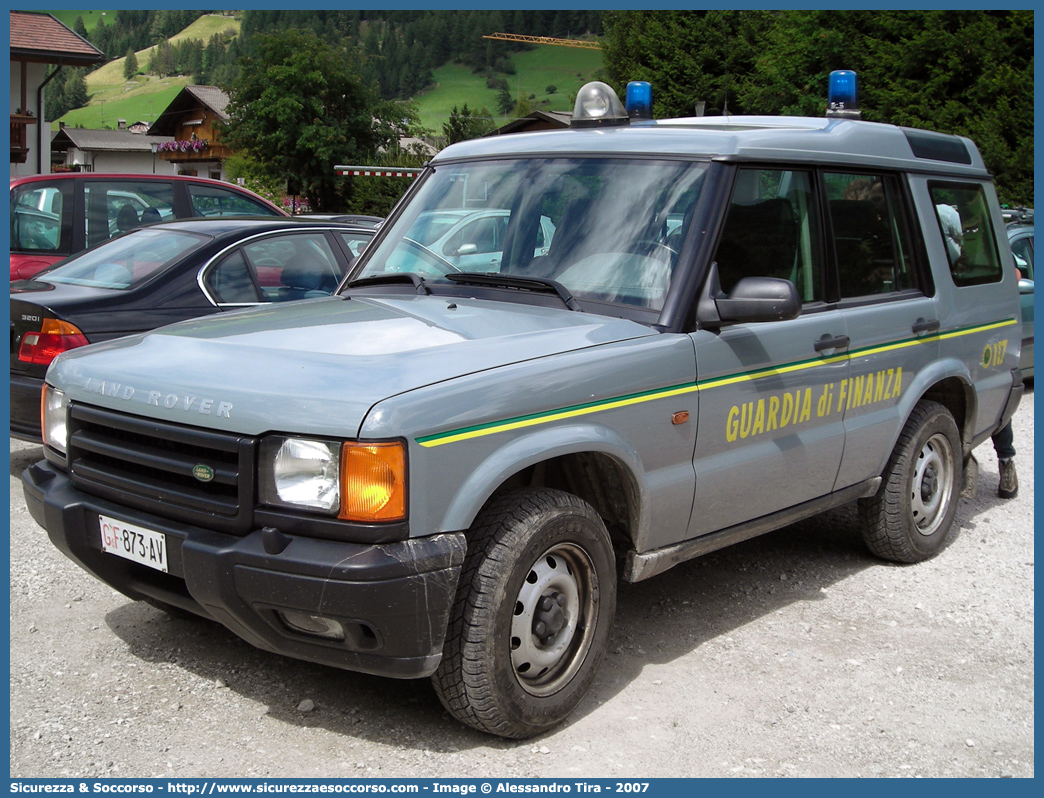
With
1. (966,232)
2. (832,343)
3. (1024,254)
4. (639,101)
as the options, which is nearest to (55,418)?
(639,101)

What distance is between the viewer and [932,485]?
5.75 meters

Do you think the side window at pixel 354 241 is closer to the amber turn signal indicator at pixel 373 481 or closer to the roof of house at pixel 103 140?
the amber turn signal indicator at pixel 373 481

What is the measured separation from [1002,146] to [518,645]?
19.0m

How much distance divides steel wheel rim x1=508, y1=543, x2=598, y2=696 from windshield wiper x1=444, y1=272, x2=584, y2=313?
0.99 m

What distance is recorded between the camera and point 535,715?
142 inches

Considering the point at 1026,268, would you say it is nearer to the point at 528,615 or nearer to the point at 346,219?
the point at 346,219

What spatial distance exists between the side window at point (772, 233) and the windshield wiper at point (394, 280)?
1.25 meters

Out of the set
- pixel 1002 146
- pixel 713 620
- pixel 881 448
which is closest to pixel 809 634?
pixel 713 620

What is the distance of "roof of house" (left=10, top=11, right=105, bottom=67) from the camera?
3122 centimetres

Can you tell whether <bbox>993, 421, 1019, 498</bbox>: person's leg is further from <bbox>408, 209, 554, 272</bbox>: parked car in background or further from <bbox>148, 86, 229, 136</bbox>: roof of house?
<bbox>148, 86, 229, 136</bbox>: roof of house

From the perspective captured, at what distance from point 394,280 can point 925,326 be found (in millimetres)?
2637

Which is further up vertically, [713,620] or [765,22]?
[765,22]

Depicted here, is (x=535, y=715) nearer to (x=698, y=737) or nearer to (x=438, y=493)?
(x=698, y=737)

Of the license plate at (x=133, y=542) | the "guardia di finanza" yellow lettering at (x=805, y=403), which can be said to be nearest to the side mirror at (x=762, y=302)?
the "guardia di finanza" yellow lettering at (x=805, y=403)
